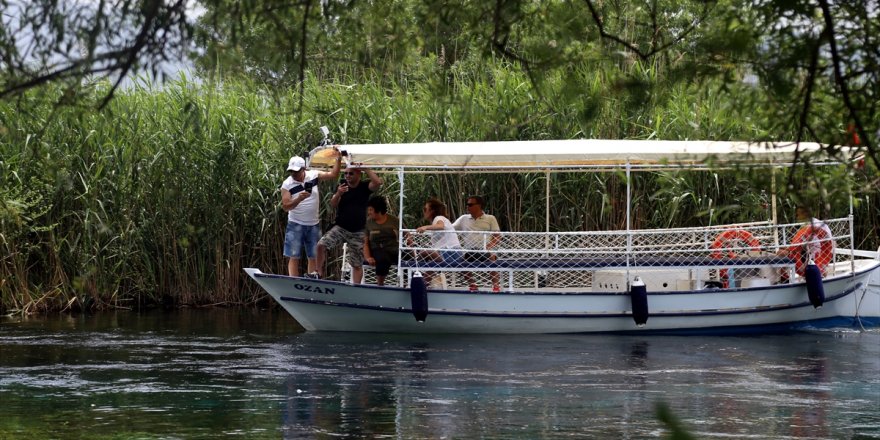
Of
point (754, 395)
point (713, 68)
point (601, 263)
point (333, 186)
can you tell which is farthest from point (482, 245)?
point (713, 68)

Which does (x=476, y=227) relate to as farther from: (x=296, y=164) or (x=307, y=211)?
(x=296, y=164)

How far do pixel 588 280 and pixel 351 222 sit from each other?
310 cm

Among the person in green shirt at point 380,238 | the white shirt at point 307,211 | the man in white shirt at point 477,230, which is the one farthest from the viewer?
the white shirt at point 307,211

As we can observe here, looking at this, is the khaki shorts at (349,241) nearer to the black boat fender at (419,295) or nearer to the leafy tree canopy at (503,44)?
the black boat fender at (419,295)

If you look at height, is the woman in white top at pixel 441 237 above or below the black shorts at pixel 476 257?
above

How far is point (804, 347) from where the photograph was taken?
14.9 meters

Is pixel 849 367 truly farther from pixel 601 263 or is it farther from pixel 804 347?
pixel 601 263

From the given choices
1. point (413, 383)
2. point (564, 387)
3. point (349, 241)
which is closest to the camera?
point (564, 387)

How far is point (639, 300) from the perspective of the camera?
15.5 meters

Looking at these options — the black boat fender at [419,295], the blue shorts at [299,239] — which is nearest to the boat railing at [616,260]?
the black boat fender at [419,295]

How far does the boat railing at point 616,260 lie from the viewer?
15.1 meters

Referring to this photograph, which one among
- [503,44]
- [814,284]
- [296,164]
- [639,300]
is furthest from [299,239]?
[503,44]

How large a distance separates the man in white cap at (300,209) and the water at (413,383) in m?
0.95

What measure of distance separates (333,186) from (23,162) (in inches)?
157
